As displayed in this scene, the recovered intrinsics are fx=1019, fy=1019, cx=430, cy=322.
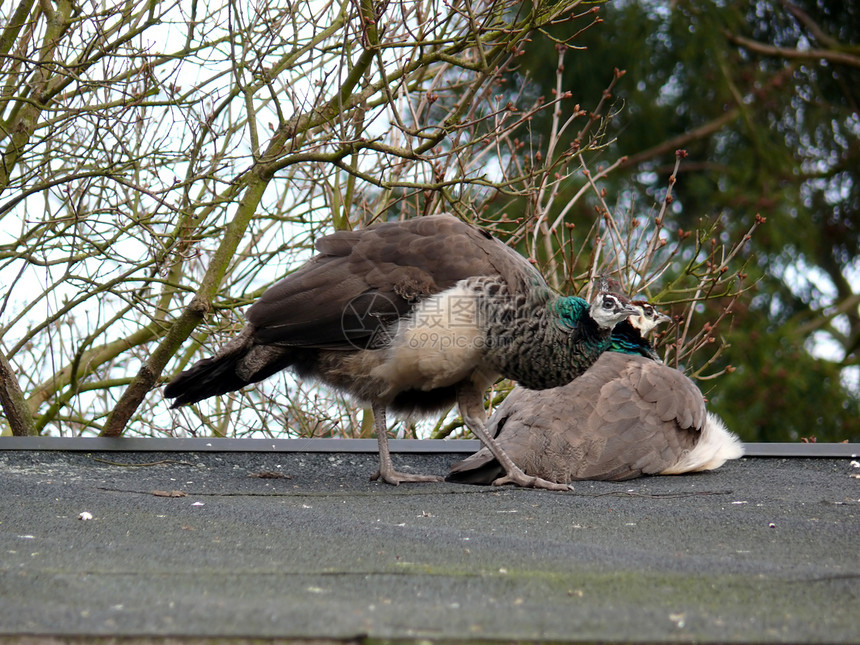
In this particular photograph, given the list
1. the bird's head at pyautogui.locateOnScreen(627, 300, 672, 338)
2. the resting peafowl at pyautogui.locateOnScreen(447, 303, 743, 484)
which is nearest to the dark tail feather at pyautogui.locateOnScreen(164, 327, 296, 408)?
the resting peafowl at pyautogui.locateOnScreen(447, 303, 743, 484)

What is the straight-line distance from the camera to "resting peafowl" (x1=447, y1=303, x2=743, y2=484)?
13.5 ft

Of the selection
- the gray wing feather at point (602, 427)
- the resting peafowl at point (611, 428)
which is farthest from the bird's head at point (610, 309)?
the gray wing feather at point (602, 427)

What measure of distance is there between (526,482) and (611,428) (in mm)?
489

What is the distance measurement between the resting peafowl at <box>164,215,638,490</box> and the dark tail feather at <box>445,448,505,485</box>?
103mm

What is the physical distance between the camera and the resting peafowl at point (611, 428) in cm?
411

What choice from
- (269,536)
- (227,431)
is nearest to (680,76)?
(227,431)

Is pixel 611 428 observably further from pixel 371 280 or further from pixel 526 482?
pixel 371 280

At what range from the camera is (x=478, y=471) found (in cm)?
413

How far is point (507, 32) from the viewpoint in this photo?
4453mm

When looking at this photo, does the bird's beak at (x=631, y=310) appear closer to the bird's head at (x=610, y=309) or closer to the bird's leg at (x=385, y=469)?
the bird's head at (x=610, y=309)

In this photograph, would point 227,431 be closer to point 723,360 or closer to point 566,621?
point 566,621

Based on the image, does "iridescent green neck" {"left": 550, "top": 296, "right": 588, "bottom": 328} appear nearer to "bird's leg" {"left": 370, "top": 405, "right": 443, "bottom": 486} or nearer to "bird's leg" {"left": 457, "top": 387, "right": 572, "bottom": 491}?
"bird's leg" {"left": 457, "top": 387, "right": 572, "bottom": 491}

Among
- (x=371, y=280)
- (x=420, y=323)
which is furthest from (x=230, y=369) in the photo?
(x=420, y=323)

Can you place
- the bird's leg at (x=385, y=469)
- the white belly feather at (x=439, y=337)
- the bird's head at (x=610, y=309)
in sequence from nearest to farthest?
the white belly feather at (x=439, y=337)
the bird's head at (x=610, y=309)
the bird's leg at (x=385, y=469)
